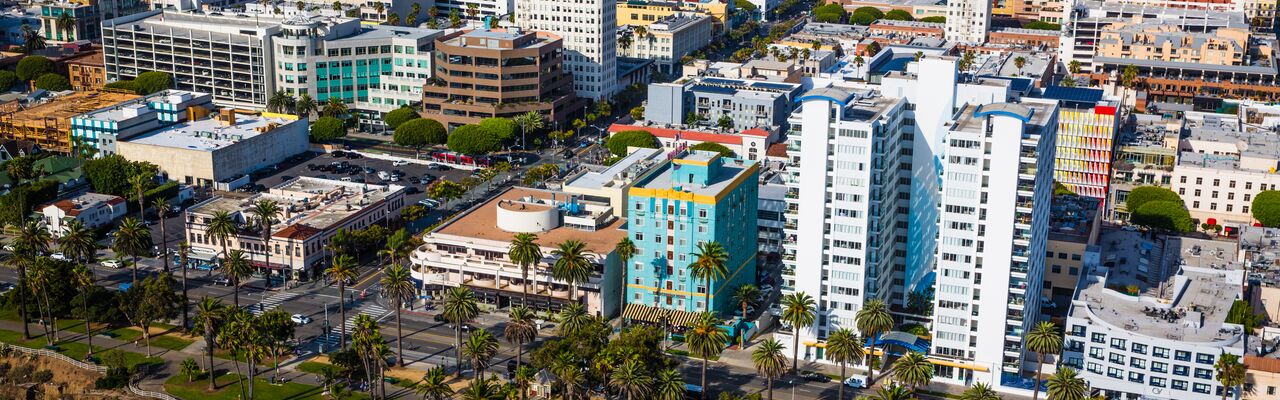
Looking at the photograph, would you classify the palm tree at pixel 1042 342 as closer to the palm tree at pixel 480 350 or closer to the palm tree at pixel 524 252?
the palm tree at pixel 480 350

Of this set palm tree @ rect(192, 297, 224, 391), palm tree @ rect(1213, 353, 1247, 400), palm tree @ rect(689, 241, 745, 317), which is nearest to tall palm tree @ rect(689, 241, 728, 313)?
palm tree @ rect(689, 241, 745, 317)

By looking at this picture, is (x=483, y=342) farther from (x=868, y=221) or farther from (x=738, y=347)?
(x=868, y=221)

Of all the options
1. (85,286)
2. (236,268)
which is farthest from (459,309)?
(85,286)

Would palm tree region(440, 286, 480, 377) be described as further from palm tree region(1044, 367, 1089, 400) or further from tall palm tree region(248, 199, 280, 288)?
palm tree region(1044, 367, 1089, 400)

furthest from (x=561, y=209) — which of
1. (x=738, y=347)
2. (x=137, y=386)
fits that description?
(x=137, y=386)

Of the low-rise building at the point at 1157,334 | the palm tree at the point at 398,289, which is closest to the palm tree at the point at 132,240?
the palm tree at the point at 398,289

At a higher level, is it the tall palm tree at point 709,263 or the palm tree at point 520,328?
the tall palm tree at point 709,263

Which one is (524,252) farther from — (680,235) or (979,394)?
(979,394)
